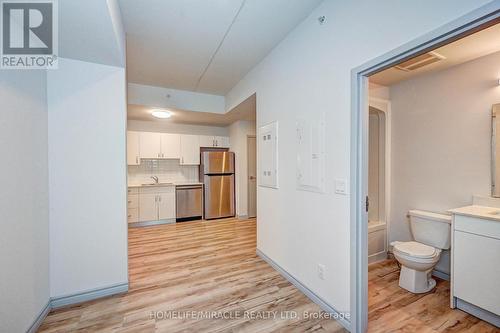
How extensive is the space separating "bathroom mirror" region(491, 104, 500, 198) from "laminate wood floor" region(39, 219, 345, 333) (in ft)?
6.62

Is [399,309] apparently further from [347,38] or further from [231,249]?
[347,38]

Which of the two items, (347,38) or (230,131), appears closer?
(347,38)

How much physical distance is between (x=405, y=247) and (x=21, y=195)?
135 inches

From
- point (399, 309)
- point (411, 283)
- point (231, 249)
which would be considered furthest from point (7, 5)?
point (411, 283)

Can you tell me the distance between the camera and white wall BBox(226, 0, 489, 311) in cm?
129

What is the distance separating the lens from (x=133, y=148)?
14.8 ft

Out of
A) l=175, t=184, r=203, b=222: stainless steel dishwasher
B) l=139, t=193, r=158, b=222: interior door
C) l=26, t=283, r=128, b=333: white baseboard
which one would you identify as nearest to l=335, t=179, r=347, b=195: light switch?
l=26, t=283, r=128, b=333: white baseboard

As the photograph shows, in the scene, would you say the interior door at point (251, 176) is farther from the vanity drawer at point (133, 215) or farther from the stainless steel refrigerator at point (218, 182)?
the vanity drawer at point (133, 215)

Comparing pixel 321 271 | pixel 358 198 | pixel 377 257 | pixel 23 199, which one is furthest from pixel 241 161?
pixel 23 199

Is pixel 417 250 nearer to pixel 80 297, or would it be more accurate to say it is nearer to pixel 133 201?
pixel 80 297

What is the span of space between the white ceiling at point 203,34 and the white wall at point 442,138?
1803 mm

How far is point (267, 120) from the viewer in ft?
8.84

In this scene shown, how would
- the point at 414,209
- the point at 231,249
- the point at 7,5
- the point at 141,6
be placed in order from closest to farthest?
the point at 7,5 → the point at 141,6 → the point at 414,209 → the point at 231,249

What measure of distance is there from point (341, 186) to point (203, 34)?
2.10 metres
